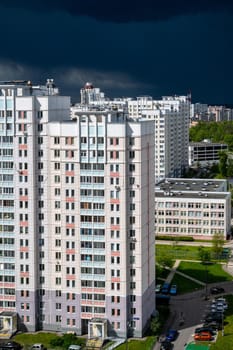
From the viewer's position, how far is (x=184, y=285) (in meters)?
48.5

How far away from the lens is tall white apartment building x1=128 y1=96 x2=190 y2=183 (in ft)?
302

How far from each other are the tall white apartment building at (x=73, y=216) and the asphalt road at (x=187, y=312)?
2132 millimetres

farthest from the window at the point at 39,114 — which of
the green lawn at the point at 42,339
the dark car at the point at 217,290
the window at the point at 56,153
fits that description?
the dark car at the point at 217,290

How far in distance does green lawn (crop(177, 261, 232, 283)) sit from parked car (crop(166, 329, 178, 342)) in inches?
445

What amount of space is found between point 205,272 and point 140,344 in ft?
53.5

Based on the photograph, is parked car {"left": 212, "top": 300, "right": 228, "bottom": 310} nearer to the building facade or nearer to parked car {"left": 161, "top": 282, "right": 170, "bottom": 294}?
parked car {"left": 161, "top": 282, "right": 170, "bottom": 294}

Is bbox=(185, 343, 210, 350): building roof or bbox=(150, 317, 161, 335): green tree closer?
bbox=(185, 343, 210, 350): building roof

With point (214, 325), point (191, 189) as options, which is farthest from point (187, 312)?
point (191, 189)

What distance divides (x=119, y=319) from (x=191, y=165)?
77.9 metres

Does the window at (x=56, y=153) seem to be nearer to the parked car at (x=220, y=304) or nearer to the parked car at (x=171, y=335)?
the parked car at (x=171, y=335)

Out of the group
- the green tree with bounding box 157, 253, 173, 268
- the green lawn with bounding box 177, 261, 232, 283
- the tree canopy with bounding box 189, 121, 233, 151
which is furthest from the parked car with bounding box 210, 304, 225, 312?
the tree canopy with bounding box 189, 121, 233, 151

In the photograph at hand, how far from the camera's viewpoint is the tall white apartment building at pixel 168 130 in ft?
302

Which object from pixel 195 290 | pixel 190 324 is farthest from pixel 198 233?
pixel 190 324

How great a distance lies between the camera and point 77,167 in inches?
1497
